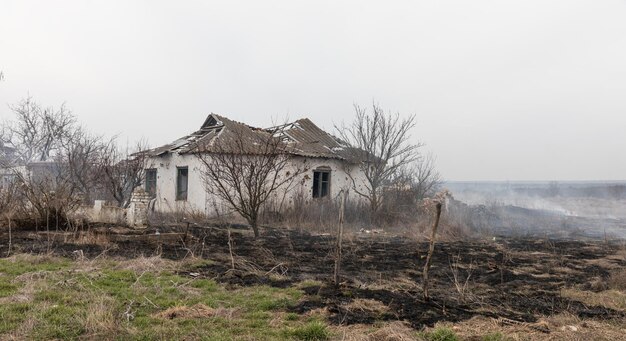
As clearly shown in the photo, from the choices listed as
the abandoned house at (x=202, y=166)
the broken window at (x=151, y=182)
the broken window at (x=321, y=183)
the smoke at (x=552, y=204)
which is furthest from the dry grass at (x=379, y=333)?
the smoke at (x=552, y=204)

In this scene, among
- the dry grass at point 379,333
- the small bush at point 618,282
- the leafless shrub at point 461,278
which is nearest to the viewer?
the dry grass at point 379,333

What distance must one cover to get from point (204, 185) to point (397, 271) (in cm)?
1262

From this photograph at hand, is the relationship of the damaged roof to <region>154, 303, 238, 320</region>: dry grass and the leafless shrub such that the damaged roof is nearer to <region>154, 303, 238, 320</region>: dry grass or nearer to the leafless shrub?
the leafless shrub

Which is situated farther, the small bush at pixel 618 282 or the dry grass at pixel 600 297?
the small bush at pixel 618 282

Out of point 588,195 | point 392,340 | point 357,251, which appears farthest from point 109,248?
point 588,195

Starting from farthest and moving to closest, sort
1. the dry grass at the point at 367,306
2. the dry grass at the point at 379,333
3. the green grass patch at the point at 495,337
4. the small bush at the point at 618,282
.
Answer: the small bush at the point at 618,282 < the dry grass at the point at 367,306 < the green grass patch at the point at 495,337 < the dry grass at the point at 379,333

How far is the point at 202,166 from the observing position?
19125 mm

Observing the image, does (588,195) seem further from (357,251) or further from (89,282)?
(89,282)

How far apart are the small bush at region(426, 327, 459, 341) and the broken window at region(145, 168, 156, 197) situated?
65.4ft

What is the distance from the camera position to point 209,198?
18922mm

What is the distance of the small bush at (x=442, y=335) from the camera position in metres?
4.15

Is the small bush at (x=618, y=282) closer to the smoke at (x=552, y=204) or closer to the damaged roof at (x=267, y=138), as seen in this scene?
the damaged roof at (x=267, y=138)

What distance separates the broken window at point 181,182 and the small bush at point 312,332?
17214mm

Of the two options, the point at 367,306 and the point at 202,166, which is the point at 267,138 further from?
the point at 367,306
